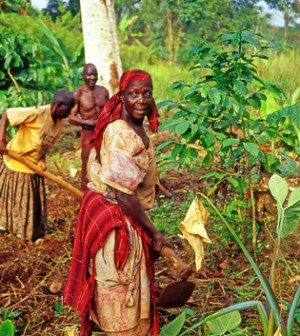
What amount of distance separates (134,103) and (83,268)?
0.78m

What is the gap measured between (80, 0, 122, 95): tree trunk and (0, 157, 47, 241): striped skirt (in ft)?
10.5

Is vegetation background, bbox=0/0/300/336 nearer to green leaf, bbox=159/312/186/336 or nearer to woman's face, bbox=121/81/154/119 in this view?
green leaf, bbox=159/312/186/336

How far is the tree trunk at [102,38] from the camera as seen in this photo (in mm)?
7141

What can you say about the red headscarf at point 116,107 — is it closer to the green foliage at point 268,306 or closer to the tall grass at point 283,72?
the green foliage at point 268,306

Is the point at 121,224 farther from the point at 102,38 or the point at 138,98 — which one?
the point at 102,38

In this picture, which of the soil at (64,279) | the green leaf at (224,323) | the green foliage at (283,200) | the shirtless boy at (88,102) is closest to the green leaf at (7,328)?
the soil at (64,279)

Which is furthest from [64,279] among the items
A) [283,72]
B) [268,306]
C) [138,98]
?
[283,72]

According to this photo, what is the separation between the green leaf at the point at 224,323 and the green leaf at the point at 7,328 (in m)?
0.95

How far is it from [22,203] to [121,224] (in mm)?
2286

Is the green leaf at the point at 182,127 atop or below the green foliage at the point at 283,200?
atop

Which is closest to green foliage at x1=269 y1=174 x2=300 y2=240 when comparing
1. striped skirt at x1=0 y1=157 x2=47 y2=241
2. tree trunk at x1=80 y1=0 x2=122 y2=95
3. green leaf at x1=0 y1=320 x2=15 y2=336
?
green leaf at x1=0 y1=320 x2=15 y2=336

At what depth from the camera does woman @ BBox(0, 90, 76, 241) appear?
404 cm

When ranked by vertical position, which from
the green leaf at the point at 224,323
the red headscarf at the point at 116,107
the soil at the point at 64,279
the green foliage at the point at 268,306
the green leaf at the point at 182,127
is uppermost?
the red headscarf at the point at 116,107

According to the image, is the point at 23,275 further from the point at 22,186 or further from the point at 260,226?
the point at 260,226
